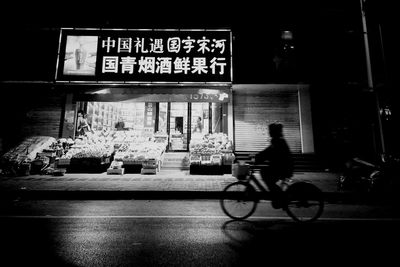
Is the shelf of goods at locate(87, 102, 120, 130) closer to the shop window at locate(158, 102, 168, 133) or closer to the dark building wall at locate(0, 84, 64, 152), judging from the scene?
the dark building wall at locate(0, 84, 64, 152)

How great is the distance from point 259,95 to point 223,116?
9.10ft

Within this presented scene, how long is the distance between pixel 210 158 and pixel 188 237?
7739 millimetres

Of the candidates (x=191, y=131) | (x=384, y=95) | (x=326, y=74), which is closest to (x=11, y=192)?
(x=191, y=131)

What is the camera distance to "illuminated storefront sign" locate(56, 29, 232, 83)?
510 inches

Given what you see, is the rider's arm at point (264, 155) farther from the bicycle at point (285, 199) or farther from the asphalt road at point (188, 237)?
the asphalt road at point (188, 237)

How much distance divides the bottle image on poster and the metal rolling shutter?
30.2ft

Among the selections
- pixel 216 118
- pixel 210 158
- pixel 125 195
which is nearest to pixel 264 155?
pixel 125 195

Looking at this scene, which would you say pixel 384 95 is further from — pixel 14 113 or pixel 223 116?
pixel 14 113

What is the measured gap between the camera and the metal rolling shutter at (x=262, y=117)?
44.8 feet

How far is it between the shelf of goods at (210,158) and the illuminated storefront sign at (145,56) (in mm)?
4084

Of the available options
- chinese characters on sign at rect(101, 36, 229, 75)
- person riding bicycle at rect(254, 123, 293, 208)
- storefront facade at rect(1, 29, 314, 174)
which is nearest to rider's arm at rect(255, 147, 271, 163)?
person riding bicycle at rect(254, 123, 293, 208)

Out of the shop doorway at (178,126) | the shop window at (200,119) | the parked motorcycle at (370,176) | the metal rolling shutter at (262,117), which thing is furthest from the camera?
the shop window at (200,119)

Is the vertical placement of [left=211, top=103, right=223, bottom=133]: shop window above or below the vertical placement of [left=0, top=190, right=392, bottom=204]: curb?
above

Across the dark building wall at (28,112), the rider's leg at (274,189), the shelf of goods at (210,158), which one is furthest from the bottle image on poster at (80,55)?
the rider's leg at (274,189)
